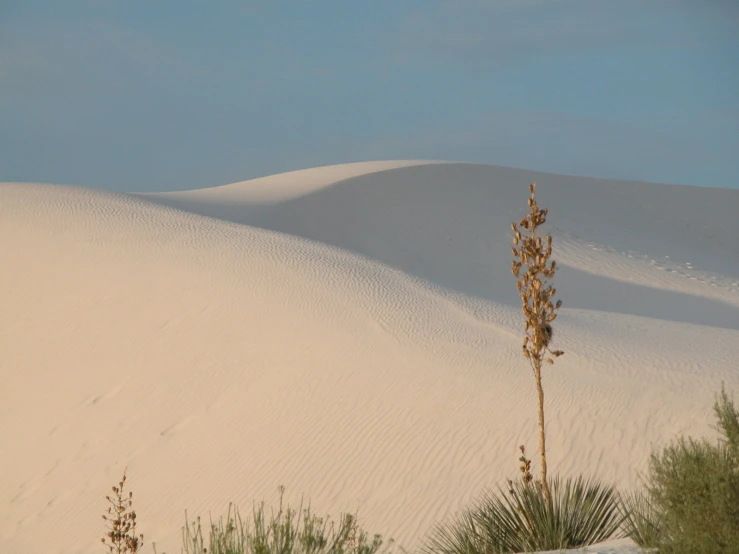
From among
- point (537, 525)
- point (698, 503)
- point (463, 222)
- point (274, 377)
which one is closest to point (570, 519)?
point (537, 525)

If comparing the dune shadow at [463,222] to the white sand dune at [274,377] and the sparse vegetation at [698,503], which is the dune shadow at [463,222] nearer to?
the white sand dune at [274,377]

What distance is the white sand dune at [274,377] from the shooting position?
12.0 metres

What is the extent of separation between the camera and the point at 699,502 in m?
4.64

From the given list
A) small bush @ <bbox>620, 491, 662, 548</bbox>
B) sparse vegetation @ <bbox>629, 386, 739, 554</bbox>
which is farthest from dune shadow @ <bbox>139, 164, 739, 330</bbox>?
sparse vegetation @ <bbox>629, 386, 739, 554</bbox>

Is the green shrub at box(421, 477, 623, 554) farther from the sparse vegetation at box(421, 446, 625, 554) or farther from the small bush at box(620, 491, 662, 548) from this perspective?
the small bush at box(620, 491, 662, 548)

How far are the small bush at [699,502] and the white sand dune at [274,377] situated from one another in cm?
575

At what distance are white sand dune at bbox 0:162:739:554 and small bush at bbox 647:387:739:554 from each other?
575 centimetres

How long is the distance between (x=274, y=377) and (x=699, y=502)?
10.6 m

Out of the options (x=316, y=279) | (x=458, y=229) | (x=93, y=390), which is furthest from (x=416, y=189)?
(x=93, y=390)

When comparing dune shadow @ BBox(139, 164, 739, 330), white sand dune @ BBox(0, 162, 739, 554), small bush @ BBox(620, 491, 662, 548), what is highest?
dune shadow @ BBox(139, 164, 739, 330)

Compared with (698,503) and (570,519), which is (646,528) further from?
(570,519)

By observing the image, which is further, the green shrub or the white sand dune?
the white sand dune

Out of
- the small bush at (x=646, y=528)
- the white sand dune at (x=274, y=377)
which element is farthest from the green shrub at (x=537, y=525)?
the white sand dune at (x=274, y=377)

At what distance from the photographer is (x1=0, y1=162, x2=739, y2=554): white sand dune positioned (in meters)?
12.0
